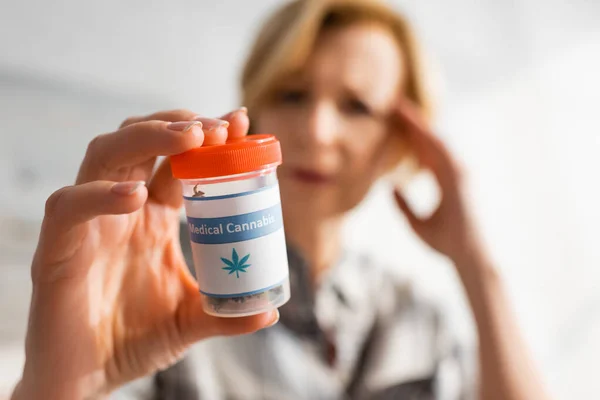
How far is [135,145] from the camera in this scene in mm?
522

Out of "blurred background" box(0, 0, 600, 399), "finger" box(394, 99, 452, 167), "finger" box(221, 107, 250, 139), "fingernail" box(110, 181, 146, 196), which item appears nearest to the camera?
"fingernail" box(110, 181, 146, 196)

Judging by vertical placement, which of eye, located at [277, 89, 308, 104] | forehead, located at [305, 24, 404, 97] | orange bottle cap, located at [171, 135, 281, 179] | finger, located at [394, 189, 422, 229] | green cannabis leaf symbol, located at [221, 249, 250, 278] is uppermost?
forehead, located at [305, 24, 404, 97]

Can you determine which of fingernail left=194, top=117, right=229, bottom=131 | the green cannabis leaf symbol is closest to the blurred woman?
fingernail left=194, top=117, right=229, bottom=131

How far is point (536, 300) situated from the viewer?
2.00 m

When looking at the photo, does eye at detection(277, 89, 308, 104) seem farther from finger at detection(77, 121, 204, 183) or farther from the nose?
finger at detection(77, 121, 204, 183)

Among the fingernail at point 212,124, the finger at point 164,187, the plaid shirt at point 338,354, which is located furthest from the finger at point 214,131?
the plaid shirt at point 338,354

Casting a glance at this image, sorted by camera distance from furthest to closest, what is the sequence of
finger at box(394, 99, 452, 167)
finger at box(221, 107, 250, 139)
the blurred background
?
finger at box(394, 99, 452, 167) < the blurred background < finger at box(221, 107, 250, 139)

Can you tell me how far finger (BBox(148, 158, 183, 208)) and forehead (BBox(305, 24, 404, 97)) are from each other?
1.79 feet

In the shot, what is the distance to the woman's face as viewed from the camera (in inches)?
42.9

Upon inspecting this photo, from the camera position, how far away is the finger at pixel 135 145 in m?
0.50

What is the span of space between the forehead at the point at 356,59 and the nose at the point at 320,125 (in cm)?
6

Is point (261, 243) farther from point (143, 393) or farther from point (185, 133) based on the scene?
point (143, 393)

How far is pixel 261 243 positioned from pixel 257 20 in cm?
98

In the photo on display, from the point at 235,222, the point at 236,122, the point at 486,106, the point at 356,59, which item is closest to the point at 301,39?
the point at 356,59
